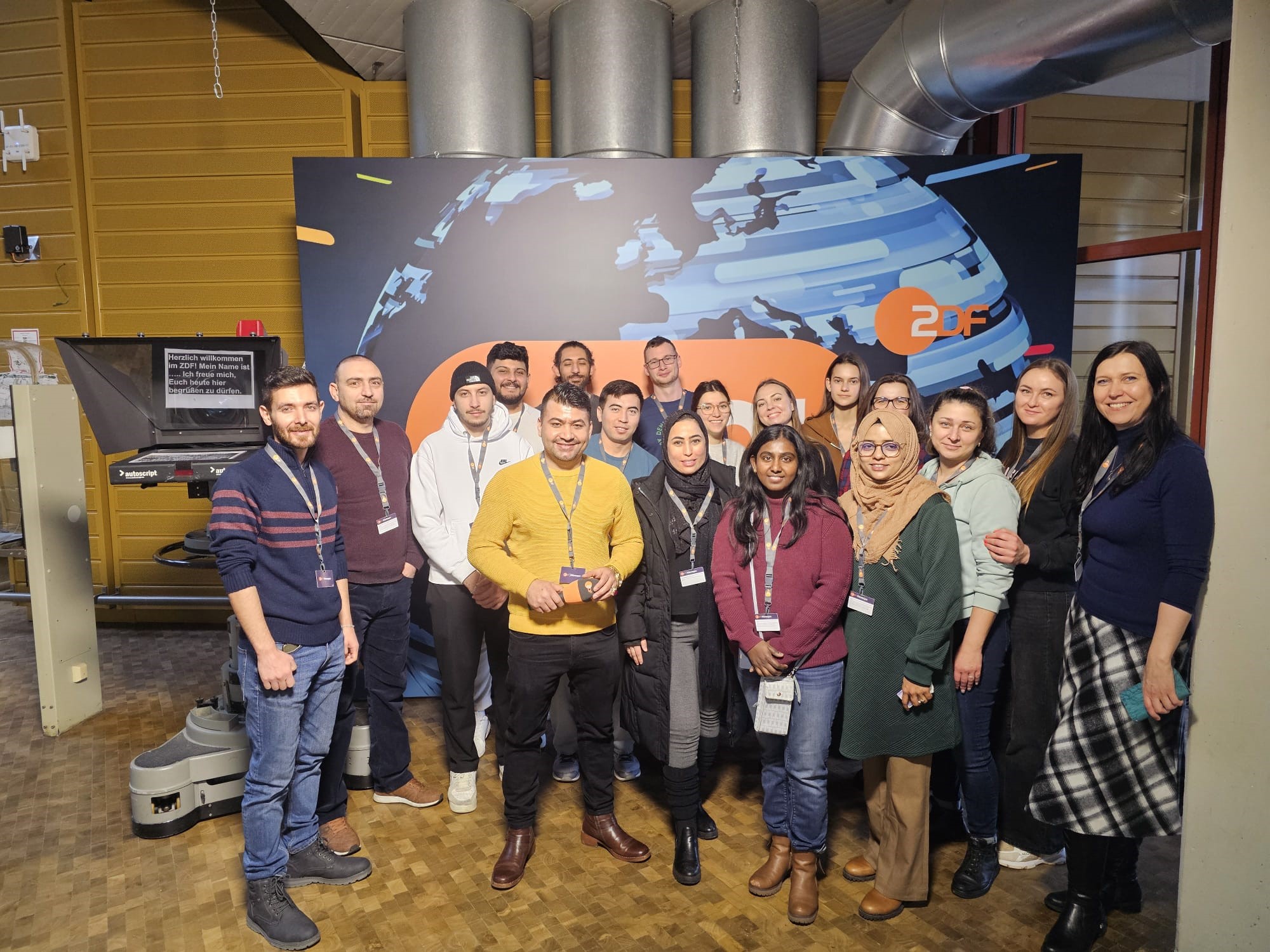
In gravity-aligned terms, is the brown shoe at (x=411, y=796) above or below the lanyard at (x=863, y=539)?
below

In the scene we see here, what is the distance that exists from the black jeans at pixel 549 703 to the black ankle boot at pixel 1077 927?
139 centimetres

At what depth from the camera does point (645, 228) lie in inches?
160

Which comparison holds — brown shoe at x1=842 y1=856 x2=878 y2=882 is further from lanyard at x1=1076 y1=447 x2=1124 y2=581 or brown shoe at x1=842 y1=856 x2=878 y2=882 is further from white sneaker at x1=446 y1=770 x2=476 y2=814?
white sneaker at x1=446 y1=770 x2=476 y2=814

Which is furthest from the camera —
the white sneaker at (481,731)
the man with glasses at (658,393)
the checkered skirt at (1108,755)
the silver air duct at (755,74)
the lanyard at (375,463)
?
the silver air duct at (755,74)

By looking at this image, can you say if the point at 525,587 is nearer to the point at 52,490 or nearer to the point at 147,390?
the point at 147,390

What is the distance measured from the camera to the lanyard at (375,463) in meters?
2.90

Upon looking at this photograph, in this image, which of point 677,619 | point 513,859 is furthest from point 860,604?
point 513,859

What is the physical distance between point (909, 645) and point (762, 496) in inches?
24.0

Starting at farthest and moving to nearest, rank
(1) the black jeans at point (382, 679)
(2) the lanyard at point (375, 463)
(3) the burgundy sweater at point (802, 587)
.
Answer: (2) the lanyard at point (375, 463) < (1) the black jeans at point (382, 679) < (3) the burgundy sweater at point (802, 587)

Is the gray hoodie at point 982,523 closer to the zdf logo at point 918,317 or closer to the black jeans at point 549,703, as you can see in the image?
the black jeans at point 549,703

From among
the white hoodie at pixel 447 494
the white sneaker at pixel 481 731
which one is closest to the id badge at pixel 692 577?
the white hoodie at pixel 447 494

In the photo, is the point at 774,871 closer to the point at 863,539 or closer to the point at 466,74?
the point at 863,539

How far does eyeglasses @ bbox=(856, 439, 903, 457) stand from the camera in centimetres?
225

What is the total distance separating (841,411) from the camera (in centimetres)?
341
